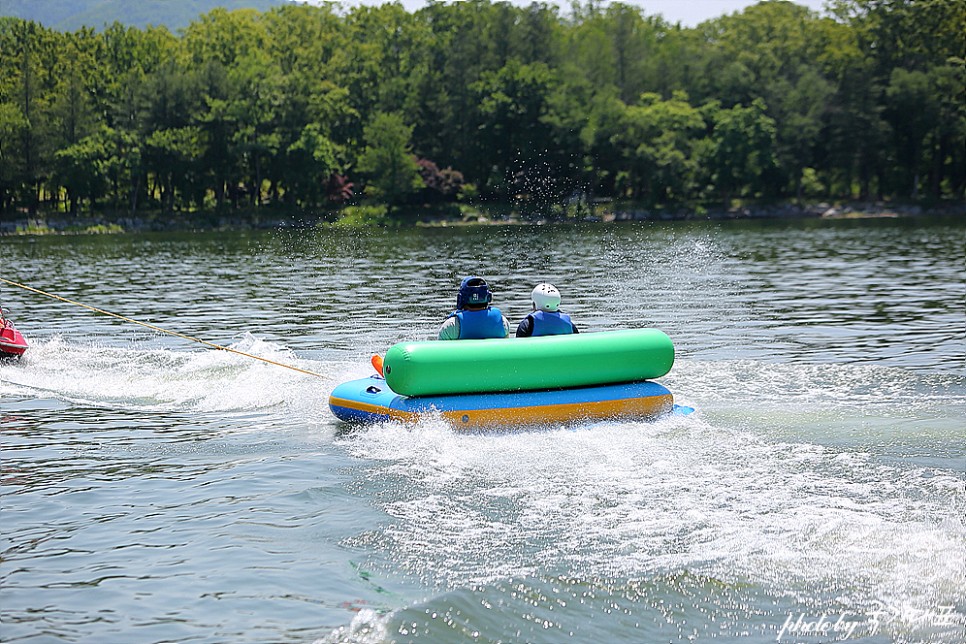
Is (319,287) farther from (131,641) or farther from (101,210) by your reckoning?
(101,210)

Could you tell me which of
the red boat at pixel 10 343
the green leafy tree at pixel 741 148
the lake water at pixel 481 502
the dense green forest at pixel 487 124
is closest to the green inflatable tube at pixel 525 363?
the lake water at pixel 481 502

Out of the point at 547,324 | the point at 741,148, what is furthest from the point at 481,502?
the point at 741,148

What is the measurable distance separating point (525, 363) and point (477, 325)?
1039mm

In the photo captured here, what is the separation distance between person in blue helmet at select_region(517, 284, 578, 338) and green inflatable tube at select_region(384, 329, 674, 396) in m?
0.66

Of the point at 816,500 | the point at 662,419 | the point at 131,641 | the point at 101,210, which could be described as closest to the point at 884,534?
the point at 816,500

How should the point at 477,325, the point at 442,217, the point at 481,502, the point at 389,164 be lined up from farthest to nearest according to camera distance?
the point at 389,164 → the point at 442,217 → the point at 477,325 → the point at 481,502

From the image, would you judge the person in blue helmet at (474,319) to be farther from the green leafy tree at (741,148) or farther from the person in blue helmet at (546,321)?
the green leafy tree at (741,148)

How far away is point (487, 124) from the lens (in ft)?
255

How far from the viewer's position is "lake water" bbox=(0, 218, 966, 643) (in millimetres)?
6582

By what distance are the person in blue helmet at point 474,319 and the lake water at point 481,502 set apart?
1537 millimetres

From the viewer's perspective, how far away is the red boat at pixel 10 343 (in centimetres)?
1542

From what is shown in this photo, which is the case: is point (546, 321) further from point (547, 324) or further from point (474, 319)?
point (474, 319)

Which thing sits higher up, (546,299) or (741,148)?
(741,148)

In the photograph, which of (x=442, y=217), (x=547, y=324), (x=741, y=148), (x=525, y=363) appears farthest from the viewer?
(x=741, y=148)
